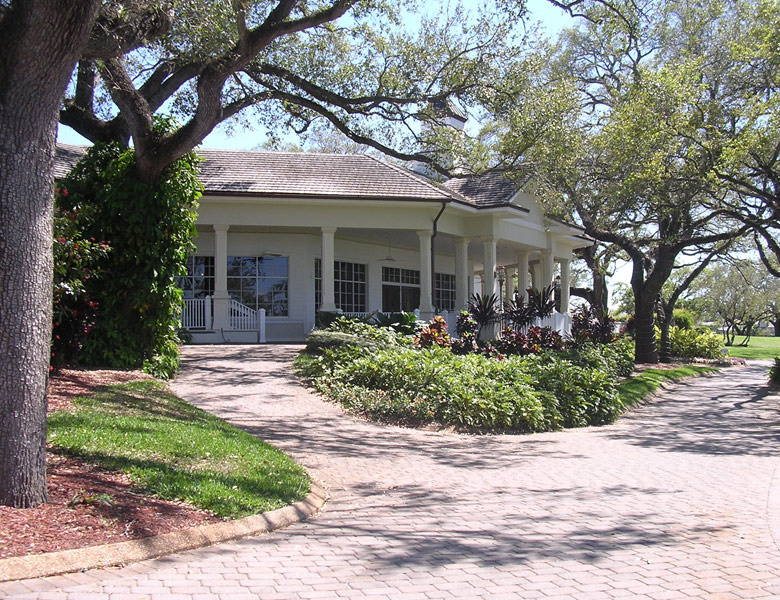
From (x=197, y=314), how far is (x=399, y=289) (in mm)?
8751

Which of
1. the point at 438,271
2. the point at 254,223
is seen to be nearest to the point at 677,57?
the point at 438,271

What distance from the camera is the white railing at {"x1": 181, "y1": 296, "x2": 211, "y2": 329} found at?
20531 millimetres

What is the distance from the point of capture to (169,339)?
13680 millimetres

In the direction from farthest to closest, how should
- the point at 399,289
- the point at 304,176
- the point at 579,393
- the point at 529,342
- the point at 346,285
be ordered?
the point at 399,289
the point at 346,285
the point at 304,176
the point at 529,342
the point at 579,393

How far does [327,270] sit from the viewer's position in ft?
68.4

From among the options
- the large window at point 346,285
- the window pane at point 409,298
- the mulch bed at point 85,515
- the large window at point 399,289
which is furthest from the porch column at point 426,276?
the mulch bed at point 85,515

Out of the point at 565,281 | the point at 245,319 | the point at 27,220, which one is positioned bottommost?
the point at 245,319

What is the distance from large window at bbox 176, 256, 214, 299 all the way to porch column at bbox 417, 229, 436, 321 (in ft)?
22.0

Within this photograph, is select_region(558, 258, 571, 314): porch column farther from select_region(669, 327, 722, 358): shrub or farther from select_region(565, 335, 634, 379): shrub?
select_region(565, 335, 634, 379): shrub

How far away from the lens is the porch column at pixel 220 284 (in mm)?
20516

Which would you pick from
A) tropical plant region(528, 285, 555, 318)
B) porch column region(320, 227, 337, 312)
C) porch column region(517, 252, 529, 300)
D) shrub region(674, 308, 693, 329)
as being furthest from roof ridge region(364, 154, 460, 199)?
shrub region(674, 308, 693, 329)

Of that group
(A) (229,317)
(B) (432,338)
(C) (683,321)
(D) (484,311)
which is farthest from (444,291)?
(C) (683,321)

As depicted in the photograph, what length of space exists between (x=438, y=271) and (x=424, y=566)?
24736mm

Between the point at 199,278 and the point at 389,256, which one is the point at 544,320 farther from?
the point at 199,278
